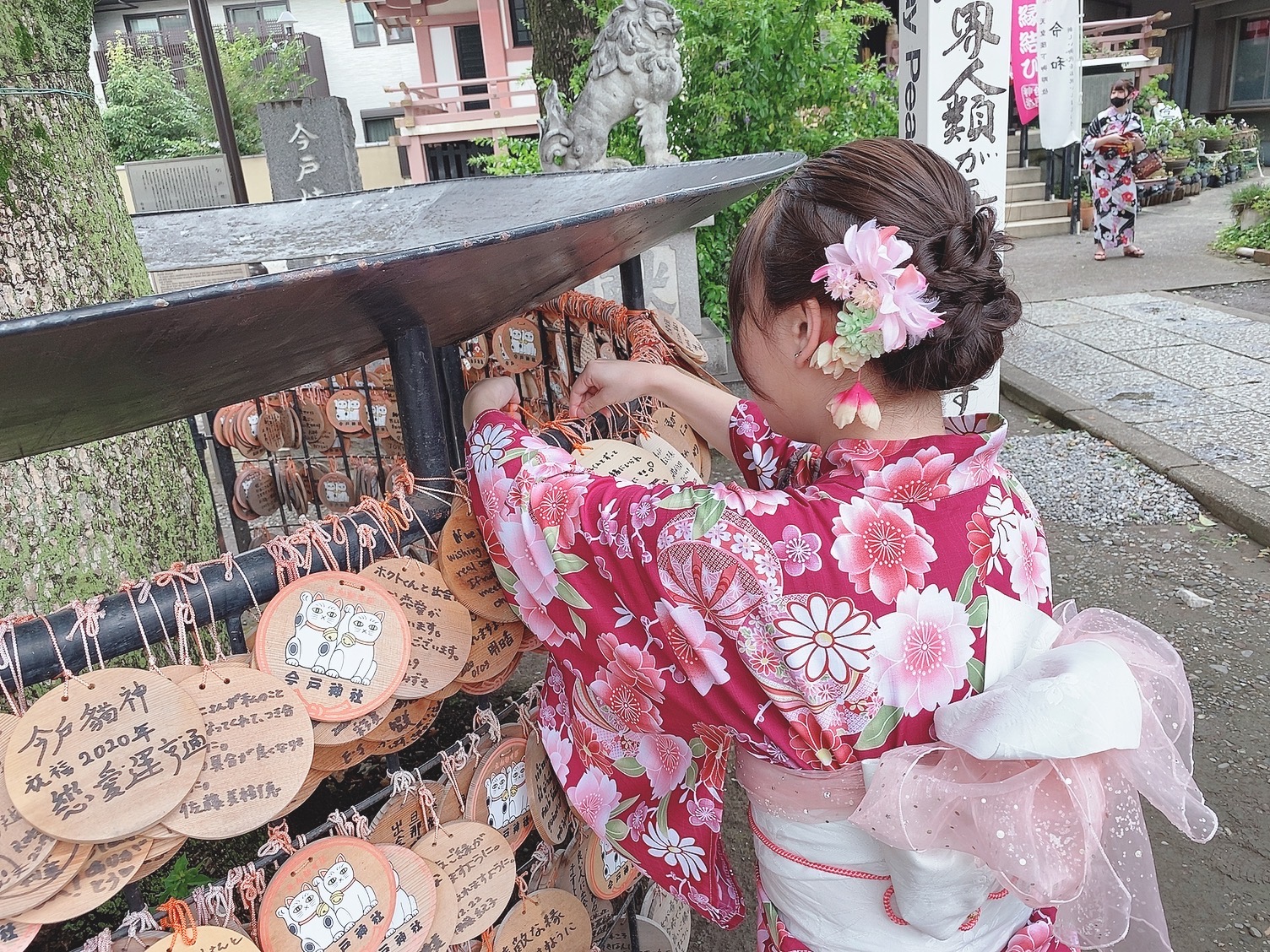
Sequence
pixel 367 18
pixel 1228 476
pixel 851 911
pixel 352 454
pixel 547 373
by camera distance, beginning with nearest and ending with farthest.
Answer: pixel 851 911, pixel 547 373, pixel 352 454, pixel 1228 476, pixel 367 18

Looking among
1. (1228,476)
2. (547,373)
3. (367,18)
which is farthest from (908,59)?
(367,18)

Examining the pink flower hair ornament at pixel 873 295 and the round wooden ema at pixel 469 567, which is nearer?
the pink flower hair ornament at pixel 873 295

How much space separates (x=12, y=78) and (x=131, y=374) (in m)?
1.79

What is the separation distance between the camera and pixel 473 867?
1356 mm

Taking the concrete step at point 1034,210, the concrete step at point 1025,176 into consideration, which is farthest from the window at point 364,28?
the concrete step at point 1034,210

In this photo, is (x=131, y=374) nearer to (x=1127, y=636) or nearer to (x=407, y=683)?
(x=407, y=683)

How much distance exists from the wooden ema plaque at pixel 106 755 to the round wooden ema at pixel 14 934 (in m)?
0.12

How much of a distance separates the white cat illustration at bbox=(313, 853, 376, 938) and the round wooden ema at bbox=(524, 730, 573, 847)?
14.3 inches

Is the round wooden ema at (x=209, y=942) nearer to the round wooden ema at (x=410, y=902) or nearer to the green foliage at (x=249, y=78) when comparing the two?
the round wooden ema at (x=410, y=902)

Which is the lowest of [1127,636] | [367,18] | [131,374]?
[1127,636]

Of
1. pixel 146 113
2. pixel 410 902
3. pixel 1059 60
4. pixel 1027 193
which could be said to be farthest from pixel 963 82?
pixel 146 113

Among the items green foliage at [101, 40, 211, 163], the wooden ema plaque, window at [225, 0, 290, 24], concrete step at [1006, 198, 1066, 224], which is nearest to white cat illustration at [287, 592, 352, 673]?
the wooden ema plaque

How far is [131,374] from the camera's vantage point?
86 centimetres

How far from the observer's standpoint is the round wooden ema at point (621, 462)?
1.44 metres
